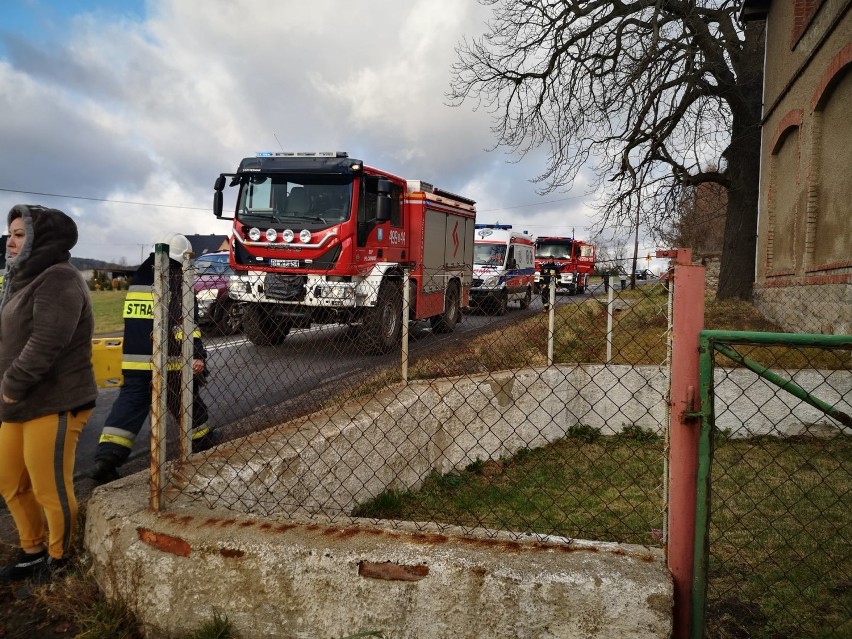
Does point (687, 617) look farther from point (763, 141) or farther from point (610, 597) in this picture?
point (763, 141)

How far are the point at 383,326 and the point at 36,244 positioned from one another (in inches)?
117

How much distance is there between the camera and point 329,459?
4148mm

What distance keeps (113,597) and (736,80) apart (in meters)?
15.6

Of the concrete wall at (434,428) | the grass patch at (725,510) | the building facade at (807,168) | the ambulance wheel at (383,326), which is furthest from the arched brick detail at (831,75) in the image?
the ambulance wheel at (383,326)

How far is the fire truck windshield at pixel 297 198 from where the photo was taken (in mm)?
9578

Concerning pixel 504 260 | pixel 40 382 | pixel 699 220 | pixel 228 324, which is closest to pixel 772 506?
pixel 228 324

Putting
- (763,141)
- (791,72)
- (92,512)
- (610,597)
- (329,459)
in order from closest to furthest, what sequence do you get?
(610,597) < (92,512) < (329,459) < (791,72) < (763,141)

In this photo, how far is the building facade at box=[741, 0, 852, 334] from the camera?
29.2ft

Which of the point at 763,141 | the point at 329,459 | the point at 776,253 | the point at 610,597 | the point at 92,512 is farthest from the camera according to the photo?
the point at 763,141

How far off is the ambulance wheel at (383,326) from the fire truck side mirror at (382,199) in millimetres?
3654

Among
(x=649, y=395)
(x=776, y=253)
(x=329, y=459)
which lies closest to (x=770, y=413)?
(x=649, y=395)

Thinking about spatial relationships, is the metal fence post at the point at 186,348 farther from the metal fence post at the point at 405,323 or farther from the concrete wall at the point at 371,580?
the metal fence post at the point at 405,323

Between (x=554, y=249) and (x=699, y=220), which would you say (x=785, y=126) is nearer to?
(x=699, y=220)

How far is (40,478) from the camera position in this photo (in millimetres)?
2994
